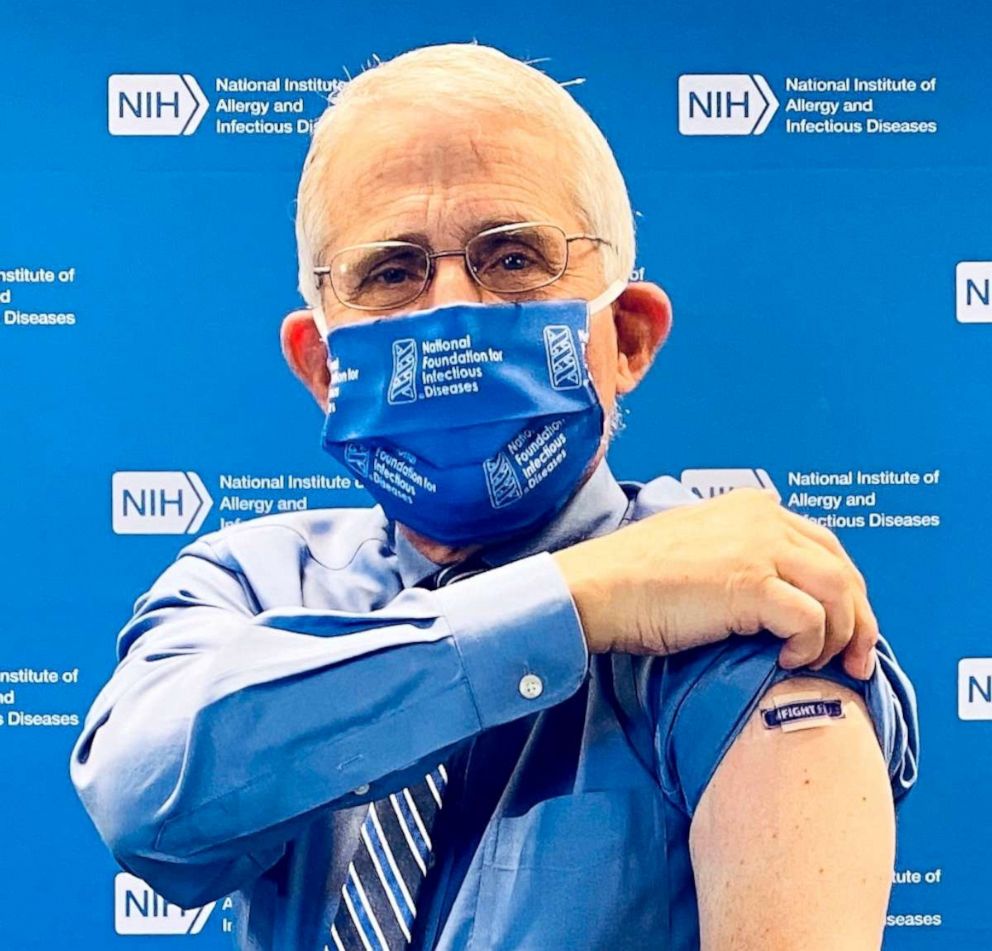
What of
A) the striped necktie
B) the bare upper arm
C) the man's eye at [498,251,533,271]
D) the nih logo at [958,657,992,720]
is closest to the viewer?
the bare upper arm

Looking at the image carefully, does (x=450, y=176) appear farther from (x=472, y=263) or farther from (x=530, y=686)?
(x=530, y=686)

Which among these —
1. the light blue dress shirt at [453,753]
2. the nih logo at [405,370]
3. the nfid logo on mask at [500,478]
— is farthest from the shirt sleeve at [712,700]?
the nih logo at [405,370]

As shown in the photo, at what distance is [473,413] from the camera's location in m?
1.07

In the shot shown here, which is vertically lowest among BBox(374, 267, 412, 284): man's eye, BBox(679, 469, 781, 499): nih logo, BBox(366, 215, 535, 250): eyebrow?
BBox(679, 469, 781, 499): nih logo

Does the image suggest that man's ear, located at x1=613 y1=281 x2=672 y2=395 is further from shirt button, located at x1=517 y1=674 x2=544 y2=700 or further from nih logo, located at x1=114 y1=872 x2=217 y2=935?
nih logo, located at x1=114 y1=872 x2=217 y2=935

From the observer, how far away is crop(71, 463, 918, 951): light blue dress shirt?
0.89 meters

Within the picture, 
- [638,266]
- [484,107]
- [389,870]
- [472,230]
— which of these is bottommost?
[389,870]

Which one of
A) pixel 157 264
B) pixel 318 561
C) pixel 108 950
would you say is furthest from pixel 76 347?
pixel 318 561

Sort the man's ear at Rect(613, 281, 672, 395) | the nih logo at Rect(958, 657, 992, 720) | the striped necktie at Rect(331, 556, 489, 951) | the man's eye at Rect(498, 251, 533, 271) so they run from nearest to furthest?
the striped necktie at Rect(331, 556, 489, 951)
the man's eye at Rect(498, 251, 533, 271)
the man's ear at Rect(613, 281, 672, 395)
the nih logo at Rect(958, 657, 992, 720)

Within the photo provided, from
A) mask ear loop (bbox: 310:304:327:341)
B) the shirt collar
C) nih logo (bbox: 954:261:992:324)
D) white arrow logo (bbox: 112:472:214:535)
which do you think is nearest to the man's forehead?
mask ear loop (bbox: 310:304:327:341)

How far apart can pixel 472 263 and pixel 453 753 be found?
1.33 feet

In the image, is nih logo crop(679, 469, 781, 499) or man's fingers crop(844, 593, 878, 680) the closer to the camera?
man's fingers crop(844, 593, 878, 680)

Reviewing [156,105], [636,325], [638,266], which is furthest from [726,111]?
[636,325]

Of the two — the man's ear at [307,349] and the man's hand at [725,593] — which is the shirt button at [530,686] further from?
the man's ear at [307,349]
